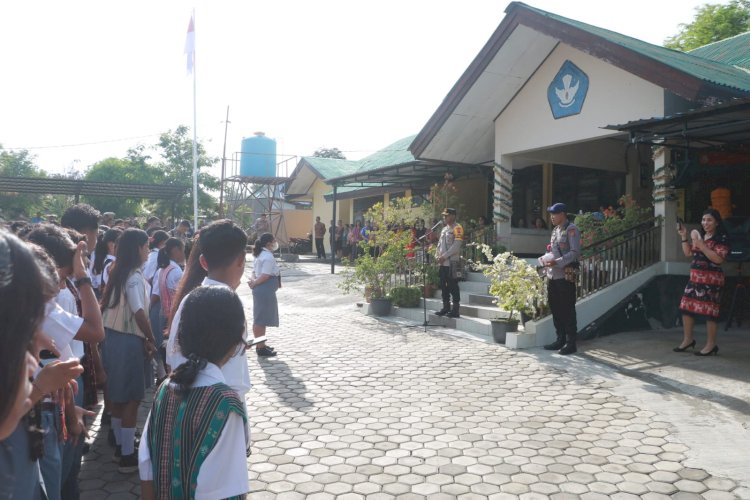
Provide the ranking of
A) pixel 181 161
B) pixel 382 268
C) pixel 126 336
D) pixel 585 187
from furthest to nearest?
pixel 181 161 → pixel 585 187 → pixel 382 268 → pixel 126 336

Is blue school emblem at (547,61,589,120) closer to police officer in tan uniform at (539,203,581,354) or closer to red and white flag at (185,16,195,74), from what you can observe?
police officer in tan uniform at (539,203,581,354)

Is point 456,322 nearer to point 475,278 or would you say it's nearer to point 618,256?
point 475,278

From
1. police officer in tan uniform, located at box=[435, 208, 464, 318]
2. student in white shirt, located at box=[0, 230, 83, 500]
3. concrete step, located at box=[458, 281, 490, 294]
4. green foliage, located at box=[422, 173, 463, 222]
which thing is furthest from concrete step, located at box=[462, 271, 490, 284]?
student in white shirt, located at box=[0, 230, 83, 500]

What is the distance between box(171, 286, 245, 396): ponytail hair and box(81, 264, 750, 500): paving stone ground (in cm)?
194

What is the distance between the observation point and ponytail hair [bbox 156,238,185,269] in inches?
219

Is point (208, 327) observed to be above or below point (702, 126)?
below

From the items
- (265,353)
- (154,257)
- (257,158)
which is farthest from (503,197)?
(257,158)

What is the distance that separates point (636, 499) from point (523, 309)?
4.72 m

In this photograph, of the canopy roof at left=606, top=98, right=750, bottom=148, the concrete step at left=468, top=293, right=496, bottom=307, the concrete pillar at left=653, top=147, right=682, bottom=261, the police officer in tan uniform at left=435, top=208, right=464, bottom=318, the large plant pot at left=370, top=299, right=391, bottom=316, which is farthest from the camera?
the large plant pot at left=370, top=299, right=391, bottom=316

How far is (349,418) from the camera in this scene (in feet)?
16.7

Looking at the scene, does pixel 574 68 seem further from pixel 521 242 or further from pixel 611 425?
pixel 611 425

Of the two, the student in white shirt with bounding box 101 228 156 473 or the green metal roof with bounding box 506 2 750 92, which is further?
the green metal roof with bounding box 506 2 750 92

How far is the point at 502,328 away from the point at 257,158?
17.2 m

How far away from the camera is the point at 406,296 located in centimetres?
1077
